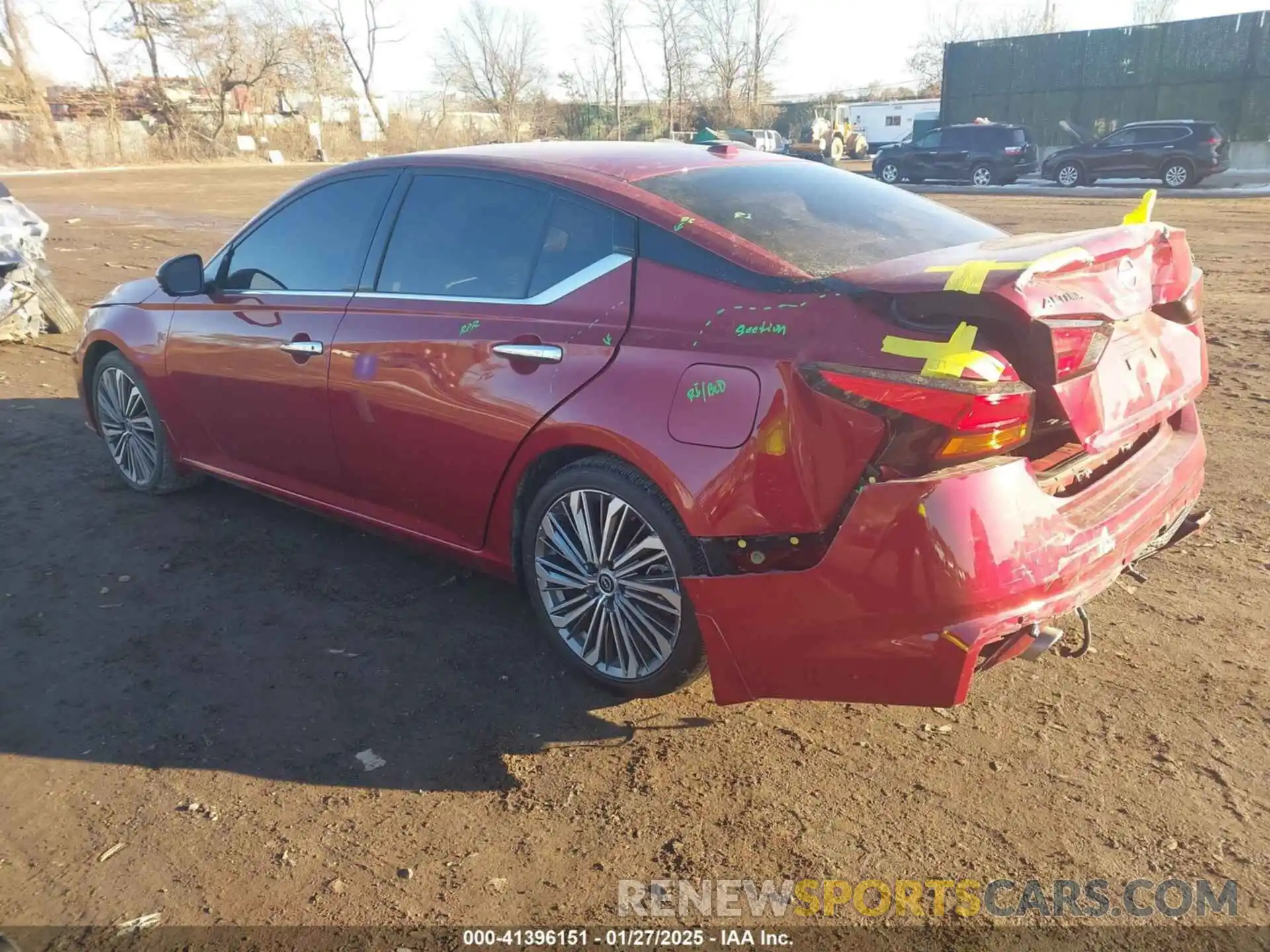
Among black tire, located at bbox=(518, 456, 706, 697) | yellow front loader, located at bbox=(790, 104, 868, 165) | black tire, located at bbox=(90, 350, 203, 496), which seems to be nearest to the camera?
black tire, located at bbox=(518, 456, 706, 697)

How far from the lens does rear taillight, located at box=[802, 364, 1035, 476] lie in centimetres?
240

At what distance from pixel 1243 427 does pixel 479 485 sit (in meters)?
4.66

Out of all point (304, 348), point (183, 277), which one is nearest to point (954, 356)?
point (304, 348)

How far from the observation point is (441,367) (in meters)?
3.49

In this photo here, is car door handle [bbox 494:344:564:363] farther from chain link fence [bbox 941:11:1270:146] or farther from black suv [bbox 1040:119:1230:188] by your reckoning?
chain link fence [bbox 941:11:1270:146]

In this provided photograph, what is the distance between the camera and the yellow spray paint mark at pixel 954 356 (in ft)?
7.86

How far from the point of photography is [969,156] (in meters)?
26.5

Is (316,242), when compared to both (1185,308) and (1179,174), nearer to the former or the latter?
(1185,308)

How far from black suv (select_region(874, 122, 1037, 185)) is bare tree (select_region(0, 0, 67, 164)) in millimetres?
36393

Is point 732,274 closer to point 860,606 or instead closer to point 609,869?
point 860,606

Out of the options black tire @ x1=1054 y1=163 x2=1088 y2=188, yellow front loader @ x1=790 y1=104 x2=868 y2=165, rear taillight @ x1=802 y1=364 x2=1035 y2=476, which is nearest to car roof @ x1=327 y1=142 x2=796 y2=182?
rear taillight @ x1=802 y1=364 x2=1035 y2=476

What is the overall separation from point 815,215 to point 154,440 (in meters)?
3.64

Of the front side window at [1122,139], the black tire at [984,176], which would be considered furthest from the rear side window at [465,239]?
the black tire at [984,176]

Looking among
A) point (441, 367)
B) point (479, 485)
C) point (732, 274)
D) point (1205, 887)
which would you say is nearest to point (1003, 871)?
point (1205, 887)
